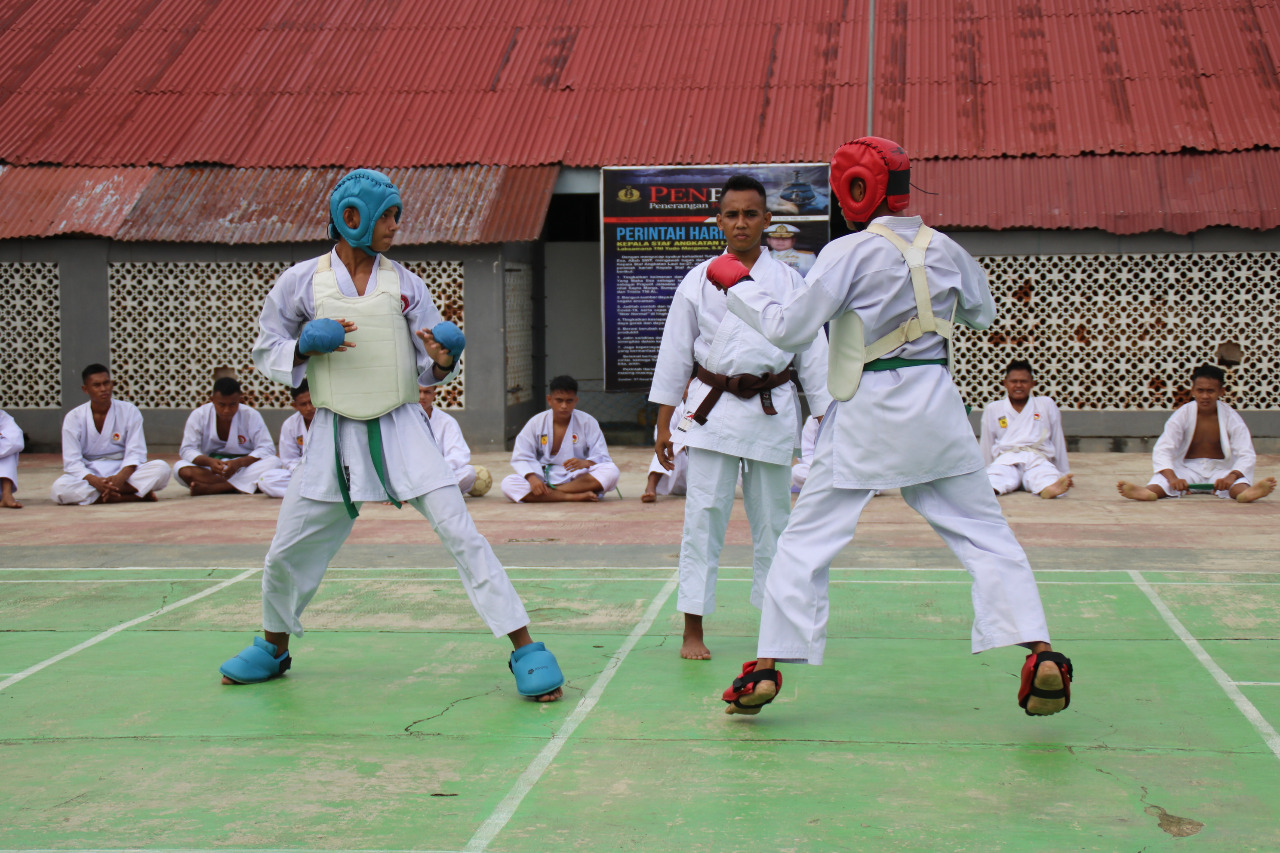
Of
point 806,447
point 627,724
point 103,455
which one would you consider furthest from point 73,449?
point 627,724

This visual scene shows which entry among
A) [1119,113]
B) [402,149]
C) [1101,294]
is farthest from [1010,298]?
[402,149]

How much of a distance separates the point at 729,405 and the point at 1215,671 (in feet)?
7.06

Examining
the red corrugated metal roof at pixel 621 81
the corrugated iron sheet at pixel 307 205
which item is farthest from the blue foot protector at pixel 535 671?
the red corrugated metal roof at pixel 621 81

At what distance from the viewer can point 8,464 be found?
1108 cm

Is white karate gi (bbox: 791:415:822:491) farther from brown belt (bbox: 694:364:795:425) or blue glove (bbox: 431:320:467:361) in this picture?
blue glove (bbox: 431:320:467:361)

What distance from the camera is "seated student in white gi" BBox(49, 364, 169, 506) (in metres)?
11.2

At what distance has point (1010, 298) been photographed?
1412 cm

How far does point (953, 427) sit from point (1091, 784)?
1.22 meters

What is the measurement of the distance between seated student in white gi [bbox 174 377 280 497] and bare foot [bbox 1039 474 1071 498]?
6389 millimetres

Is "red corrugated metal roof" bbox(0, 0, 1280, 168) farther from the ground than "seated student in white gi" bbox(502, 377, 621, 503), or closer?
farther from the ground

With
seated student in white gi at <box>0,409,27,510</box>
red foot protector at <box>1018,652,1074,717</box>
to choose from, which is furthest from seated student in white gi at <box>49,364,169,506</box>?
red foot protector at <box>1018,652,1074,717</box>

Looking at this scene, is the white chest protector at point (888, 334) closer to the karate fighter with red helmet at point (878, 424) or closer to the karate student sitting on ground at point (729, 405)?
the karate fighter with red helmet at point (878, 424)

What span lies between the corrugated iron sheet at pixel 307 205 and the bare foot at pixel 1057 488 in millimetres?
5760

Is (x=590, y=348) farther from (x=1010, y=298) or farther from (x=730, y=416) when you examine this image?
(x=730, y=416)
